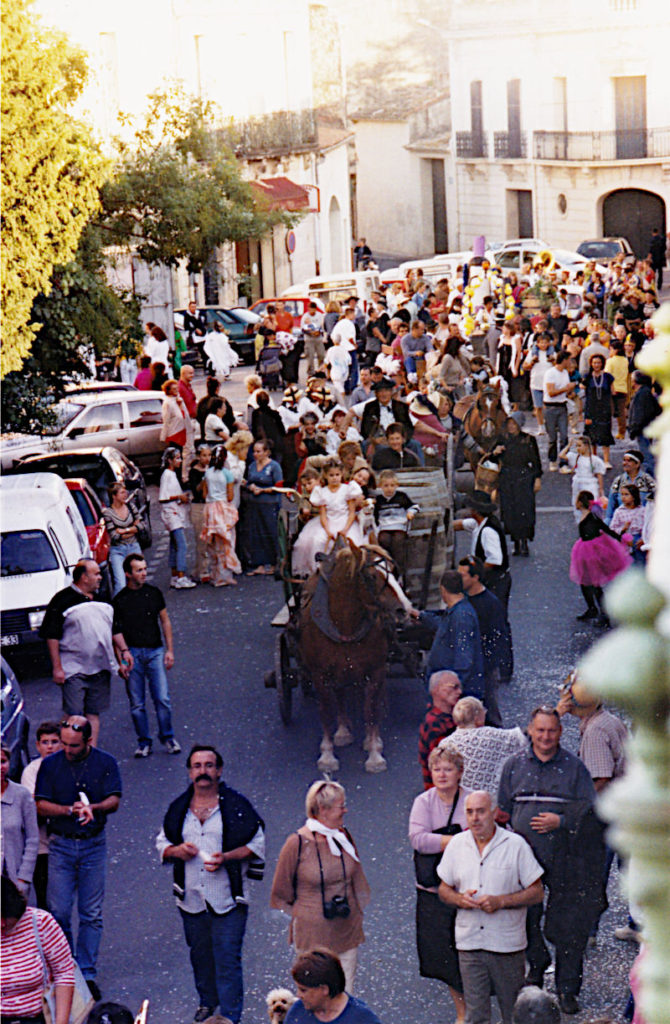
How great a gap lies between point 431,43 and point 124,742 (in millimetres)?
60912

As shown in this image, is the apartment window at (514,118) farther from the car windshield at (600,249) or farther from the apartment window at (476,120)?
the car windshield at (600,249)

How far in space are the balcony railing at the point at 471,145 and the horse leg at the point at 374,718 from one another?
166 ft

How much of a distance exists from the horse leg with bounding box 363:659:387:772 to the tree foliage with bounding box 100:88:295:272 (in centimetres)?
1228

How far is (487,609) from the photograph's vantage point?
1055cm

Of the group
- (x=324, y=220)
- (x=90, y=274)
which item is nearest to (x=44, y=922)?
(x=90, y=274)

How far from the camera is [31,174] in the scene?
15.9 meters

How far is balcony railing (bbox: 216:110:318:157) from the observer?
43.7 metres

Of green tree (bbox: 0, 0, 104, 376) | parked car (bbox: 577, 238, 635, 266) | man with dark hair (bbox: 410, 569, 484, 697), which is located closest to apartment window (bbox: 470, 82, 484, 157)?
parked car (bbox: 577, 238, 635, 266)

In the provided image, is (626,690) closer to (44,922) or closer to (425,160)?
(44,922)

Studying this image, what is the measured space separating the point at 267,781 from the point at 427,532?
9.70ft

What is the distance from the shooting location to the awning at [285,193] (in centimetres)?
4288

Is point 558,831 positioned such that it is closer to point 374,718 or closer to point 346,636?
point 346,636

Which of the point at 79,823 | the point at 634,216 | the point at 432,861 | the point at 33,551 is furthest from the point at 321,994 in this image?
the point at 634,216

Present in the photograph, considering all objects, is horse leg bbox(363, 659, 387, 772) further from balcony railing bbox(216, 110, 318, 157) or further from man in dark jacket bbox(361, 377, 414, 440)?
balcony railing bbox(216, 110, 318, 157)
